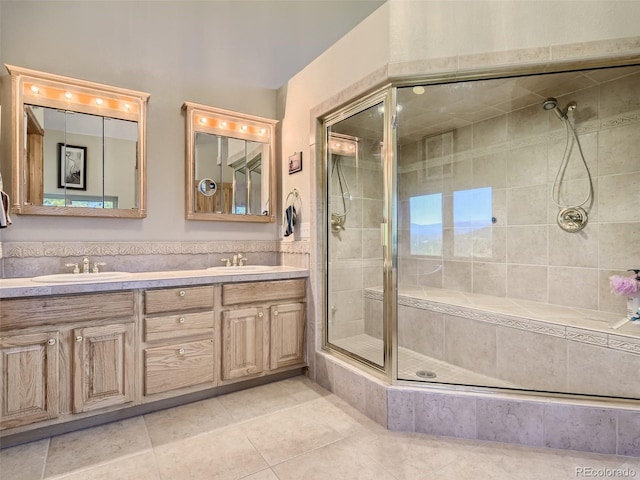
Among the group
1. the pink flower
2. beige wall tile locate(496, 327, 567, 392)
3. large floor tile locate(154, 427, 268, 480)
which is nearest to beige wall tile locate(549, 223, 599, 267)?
the pink flower

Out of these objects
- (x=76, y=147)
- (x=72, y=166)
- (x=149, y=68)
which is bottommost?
(x=72, y=166)

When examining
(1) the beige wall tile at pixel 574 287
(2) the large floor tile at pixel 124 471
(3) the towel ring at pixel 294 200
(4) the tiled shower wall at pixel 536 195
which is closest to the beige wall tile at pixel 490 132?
(4) the tiled shower wall at pixel 536 195

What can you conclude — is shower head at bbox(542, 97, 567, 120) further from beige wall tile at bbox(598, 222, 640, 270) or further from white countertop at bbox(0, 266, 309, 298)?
white countertop at bbox(0, 266, 309, 298)

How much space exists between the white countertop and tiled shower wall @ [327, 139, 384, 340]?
0.39 metres

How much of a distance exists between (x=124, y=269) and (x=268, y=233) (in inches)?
46.2

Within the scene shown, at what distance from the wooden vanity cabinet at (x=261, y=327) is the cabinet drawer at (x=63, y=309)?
61 centimetres

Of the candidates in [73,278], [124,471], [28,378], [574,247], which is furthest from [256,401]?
[574,247]

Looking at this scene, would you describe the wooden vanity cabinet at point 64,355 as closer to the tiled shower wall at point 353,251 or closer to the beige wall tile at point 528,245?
the tiled shower wall at point 353,251

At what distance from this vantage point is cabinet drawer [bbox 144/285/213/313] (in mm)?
2018

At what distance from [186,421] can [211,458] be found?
0.44 m

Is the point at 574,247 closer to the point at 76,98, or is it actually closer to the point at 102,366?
the point at 102,366

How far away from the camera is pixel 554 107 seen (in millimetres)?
2529

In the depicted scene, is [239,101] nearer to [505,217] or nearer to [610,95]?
[505,217]

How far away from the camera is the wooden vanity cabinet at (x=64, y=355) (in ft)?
5.46
